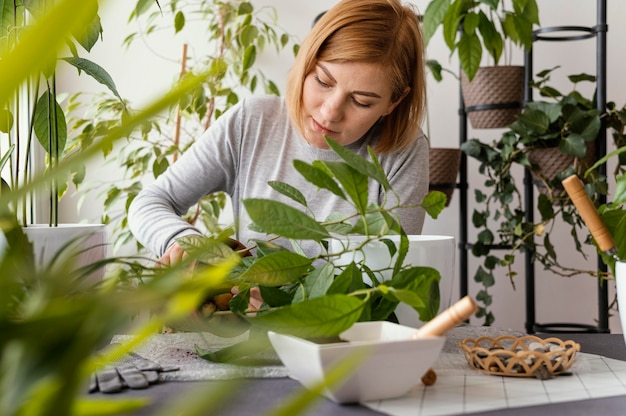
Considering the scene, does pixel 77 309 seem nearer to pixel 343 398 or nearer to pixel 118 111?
pixel 343 398

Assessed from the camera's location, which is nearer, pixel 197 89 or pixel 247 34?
pixel 197 89

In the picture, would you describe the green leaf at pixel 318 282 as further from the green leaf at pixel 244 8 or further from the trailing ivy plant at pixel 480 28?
the green leaf at pixel 244 8

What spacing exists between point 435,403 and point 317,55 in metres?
1.08

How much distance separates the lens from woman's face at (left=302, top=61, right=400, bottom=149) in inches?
61.1

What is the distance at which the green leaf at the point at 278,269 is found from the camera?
712mm

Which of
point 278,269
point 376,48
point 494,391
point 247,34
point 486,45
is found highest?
point 247,34

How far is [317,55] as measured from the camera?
1.60 meters

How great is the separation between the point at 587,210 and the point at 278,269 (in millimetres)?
306

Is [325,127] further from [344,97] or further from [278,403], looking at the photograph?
[278,403]

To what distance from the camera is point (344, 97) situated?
1551 mm

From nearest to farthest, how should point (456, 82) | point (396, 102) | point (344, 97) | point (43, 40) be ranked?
point (43, 40), point (344, 97), point (396, 102), point (456, 82)

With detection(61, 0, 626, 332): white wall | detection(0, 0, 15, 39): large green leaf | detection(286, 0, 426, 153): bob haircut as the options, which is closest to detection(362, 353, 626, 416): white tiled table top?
detection(0, 0, 15, 39): large green leaf

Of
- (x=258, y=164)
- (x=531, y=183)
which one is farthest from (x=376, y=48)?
(x=531, y=183)

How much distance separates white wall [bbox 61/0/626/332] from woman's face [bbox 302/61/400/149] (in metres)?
1.47
